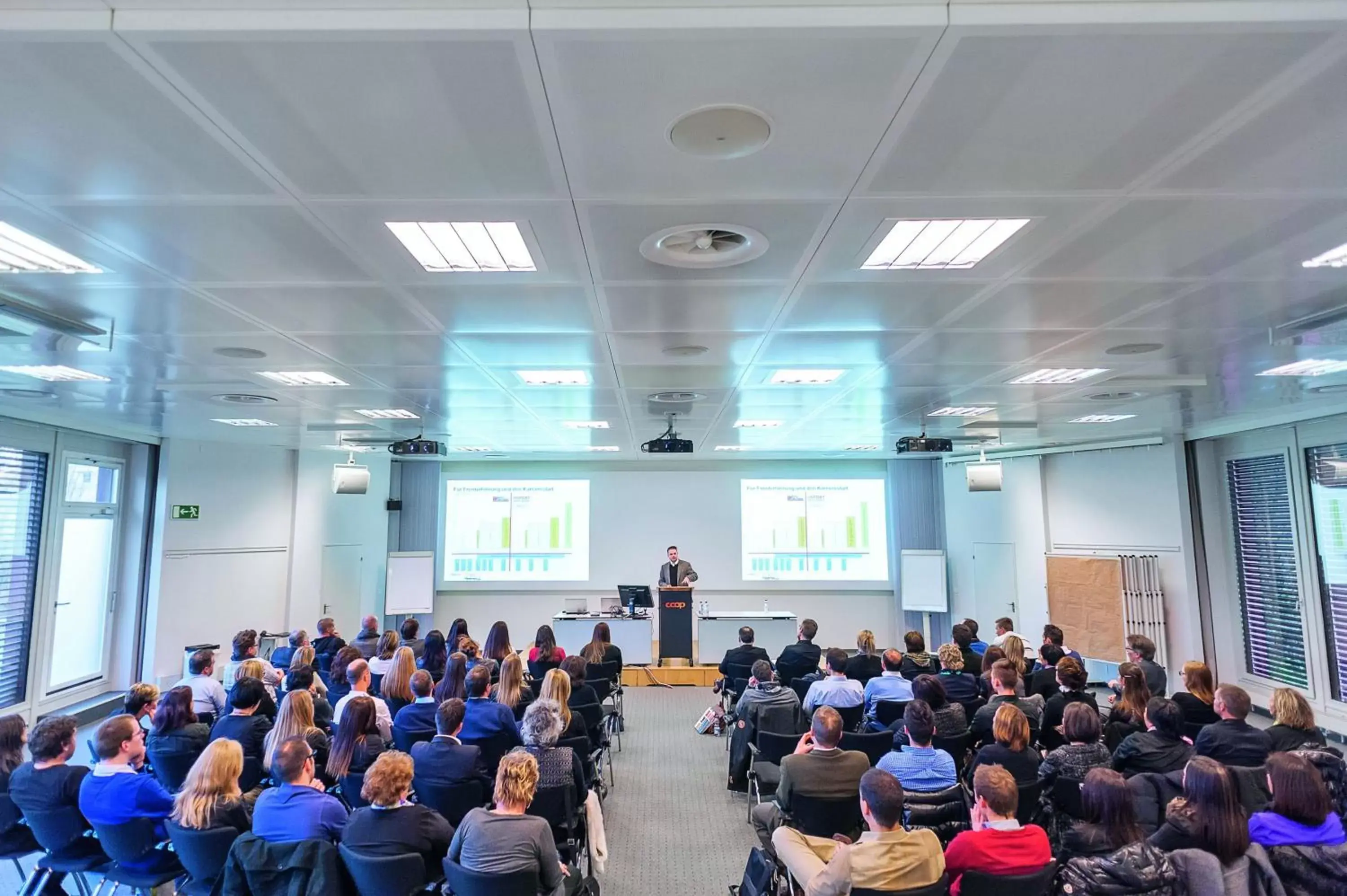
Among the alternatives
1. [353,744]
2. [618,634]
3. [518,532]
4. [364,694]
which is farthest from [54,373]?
[518,532]

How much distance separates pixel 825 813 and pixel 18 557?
333 inches

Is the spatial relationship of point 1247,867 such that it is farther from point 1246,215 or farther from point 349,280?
point 349,280

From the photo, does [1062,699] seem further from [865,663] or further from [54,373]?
[54,373]

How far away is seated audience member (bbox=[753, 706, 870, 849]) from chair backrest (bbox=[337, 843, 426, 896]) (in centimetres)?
170

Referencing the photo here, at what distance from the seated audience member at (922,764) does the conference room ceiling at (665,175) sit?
2246 mm

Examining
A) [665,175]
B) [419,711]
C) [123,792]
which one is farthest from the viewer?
[419,711]

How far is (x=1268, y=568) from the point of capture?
316 inches

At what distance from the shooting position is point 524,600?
11805 millimetres

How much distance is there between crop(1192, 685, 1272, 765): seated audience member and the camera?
3785mm

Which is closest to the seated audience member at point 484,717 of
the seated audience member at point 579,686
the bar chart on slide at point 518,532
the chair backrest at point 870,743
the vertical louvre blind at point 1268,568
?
the seated audience member at point 579,686

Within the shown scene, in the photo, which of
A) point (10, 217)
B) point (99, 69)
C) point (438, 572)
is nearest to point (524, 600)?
point (438, 572)

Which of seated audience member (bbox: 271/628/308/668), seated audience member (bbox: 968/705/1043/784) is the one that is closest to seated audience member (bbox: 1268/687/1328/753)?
seated audience member (bbox: 968/705/1043/784)

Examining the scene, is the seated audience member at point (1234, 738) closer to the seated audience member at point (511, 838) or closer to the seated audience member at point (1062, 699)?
the seated audience member at point (1062, 699)

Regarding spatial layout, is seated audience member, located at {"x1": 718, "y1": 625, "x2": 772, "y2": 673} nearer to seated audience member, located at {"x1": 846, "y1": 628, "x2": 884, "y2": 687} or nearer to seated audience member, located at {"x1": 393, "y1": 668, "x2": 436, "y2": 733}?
seated audience member, located at {"x1": 846, "y1": 628, "x2": 884, "y2": 687}
